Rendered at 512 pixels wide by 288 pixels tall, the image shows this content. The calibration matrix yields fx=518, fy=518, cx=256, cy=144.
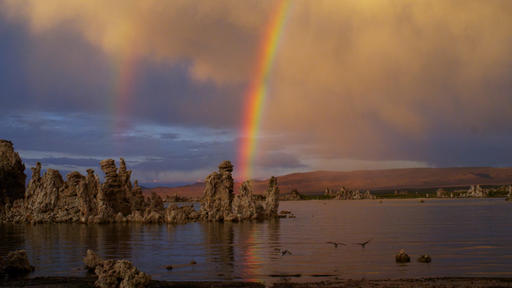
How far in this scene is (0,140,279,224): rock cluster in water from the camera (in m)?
96.9

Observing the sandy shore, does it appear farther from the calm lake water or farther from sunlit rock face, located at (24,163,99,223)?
sunlit rock face, located at (24,163,99,223)

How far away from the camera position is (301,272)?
34.3 metres

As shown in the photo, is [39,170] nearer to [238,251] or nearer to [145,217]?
[145,217]

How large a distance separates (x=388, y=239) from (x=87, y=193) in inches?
2374

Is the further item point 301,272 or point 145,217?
point 145,217

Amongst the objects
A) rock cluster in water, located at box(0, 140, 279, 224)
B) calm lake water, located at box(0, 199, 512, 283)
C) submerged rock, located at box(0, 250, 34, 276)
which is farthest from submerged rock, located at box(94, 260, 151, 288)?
rock cluster in water, located at box(0, 140, 279, 224)

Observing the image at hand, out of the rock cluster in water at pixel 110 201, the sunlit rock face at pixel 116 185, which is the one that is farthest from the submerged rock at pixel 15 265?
the sunlit rock face at pixel 116 185

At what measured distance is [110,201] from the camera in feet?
334

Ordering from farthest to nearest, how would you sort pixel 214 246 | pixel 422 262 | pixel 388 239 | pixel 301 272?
pixel 388 239, pixel 214 246, pixel 422 262, pixel 301 272

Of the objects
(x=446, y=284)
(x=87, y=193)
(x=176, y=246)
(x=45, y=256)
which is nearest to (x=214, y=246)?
(x=176, y=246)

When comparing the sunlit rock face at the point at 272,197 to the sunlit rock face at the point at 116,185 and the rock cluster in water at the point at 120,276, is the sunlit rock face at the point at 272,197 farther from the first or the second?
the rock cluster in water at the point at 120,276

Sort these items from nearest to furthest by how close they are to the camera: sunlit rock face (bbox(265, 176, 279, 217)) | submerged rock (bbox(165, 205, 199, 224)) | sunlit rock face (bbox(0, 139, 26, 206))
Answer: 1. submerged rock (bbox(165, 205, 199, 224))
2. sunlit rock face (bbox(265, 176, 279, 217))
3. sunlit rock face (bbox(0, 139, 26, 206))

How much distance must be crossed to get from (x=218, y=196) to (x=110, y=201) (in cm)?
2126

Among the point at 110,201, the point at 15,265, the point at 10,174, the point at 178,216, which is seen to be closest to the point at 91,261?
the point at 15,265
